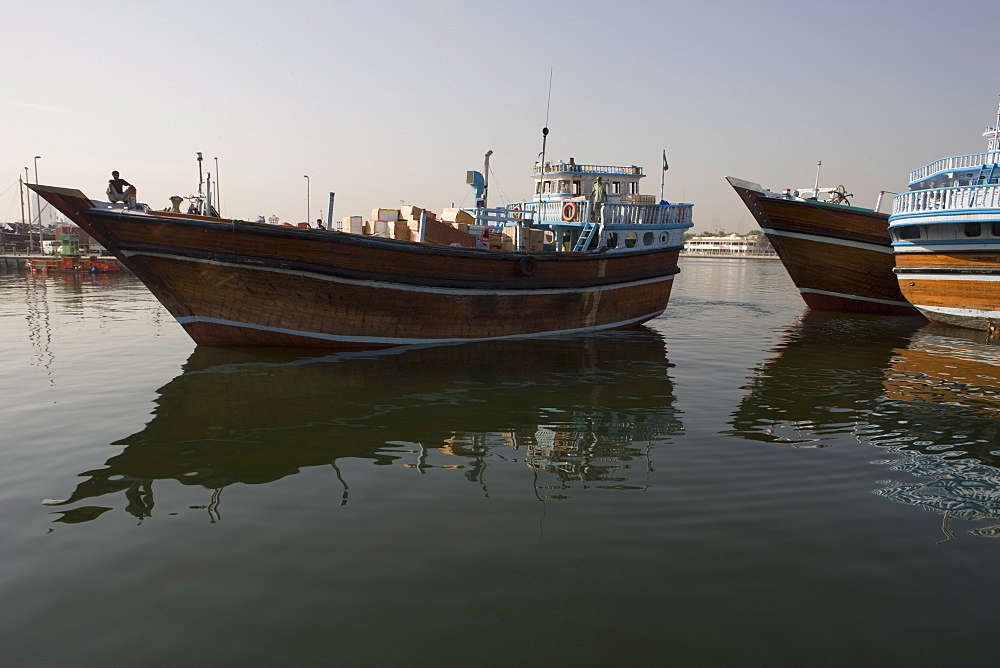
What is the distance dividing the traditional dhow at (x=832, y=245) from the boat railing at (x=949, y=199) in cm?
212

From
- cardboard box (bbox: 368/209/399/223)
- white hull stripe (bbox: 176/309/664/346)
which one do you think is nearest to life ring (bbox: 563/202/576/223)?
white hull stripe (bbox: 176/309/664/346)

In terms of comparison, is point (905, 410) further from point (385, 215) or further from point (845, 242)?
point (845, 242)

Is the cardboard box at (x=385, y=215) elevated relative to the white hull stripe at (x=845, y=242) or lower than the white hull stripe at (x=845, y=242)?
lower

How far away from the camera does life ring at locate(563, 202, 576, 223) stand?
1714 cm

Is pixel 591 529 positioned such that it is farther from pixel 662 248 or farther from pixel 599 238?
pixel 662 248

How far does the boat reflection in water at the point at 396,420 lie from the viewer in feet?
19.7

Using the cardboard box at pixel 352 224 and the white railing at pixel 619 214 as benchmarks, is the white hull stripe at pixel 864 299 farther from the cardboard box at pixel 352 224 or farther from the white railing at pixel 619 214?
the cardboard box at pixel 352 224

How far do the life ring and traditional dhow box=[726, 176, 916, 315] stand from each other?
28.5ft

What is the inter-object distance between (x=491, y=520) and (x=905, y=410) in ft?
23.6

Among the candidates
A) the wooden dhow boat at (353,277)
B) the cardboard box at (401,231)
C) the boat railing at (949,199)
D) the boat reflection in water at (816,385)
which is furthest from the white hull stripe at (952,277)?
the cardboard box at (401,231)

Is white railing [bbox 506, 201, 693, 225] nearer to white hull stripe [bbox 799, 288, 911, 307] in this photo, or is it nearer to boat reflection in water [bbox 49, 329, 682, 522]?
boat reflection in water [bbox 49, 329, 682, 522]

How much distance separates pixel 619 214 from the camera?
671 inches

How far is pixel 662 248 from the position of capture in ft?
59.0

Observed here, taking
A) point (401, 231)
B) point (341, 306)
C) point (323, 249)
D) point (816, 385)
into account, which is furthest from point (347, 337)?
point (816, 385)
